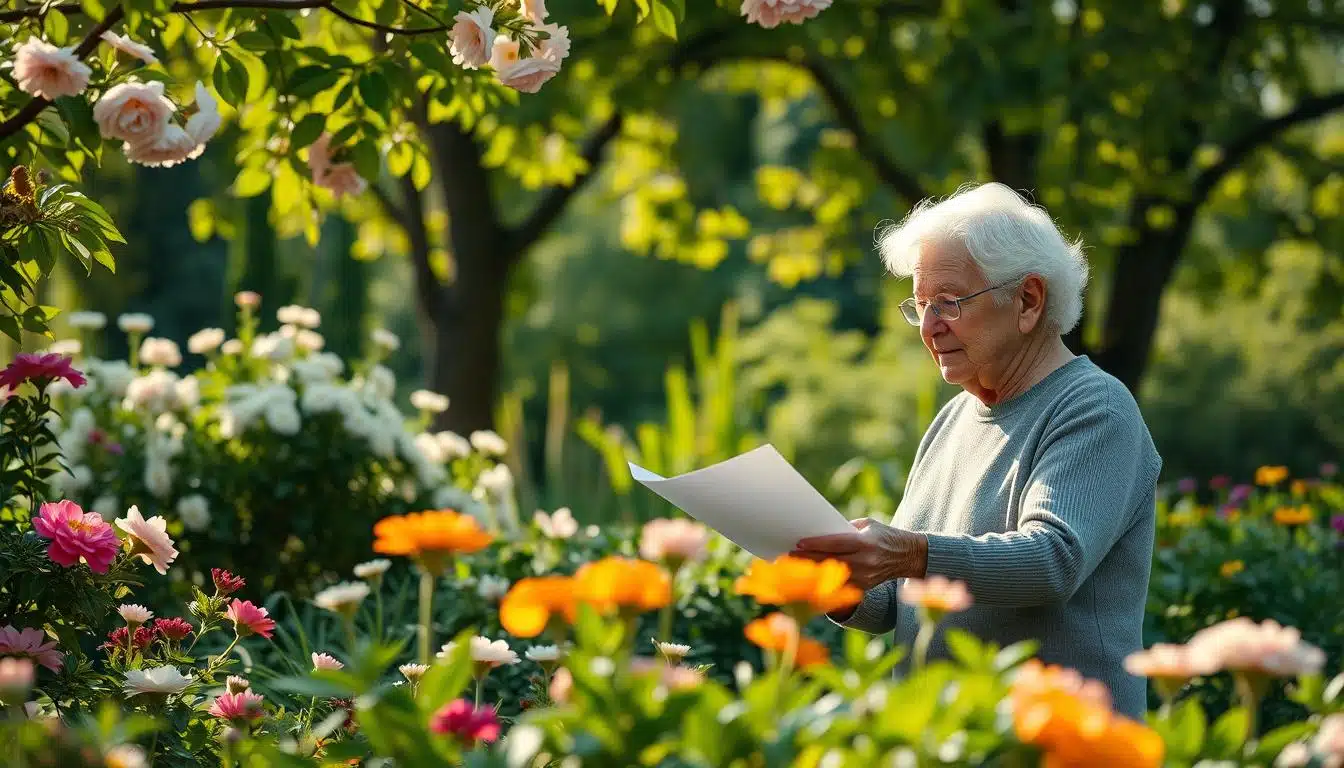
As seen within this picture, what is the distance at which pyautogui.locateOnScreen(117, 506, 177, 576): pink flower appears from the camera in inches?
77.6

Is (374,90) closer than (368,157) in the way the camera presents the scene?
Yes

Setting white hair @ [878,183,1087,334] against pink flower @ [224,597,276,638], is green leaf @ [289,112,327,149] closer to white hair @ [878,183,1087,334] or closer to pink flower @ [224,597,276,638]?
pink flower @ [224,597,276,638]

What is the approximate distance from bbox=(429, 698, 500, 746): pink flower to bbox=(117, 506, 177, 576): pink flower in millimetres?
880

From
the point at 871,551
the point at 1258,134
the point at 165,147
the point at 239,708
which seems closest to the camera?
the point at 239,708

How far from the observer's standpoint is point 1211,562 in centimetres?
390

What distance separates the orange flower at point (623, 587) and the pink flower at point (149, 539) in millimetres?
1031

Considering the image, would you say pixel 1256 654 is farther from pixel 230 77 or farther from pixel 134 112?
pixel 230 77

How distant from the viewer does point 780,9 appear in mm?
2150

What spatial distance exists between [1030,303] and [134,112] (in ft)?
4.51

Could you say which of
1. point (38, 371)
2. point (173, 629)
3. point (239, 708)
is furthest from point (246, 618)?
point (38, 371)

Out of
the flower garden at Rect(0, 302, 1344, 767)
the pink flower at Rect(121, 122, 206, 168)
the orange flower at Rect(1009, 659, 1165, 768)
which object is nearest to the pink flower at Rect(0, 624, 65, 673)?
the flower garden at Rect(0, 302, 1344, 767)

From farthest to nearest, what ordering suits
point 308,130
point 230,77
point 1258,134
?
point 1258,134 → point 308,130 → point 230,77

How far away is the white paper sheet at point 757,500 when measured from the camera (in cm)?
177

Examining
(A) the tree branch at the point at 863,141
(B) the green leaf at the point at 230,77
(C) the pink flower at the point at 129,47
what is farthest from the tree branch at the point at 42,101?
(A) the tree branch at the point at 863,141
